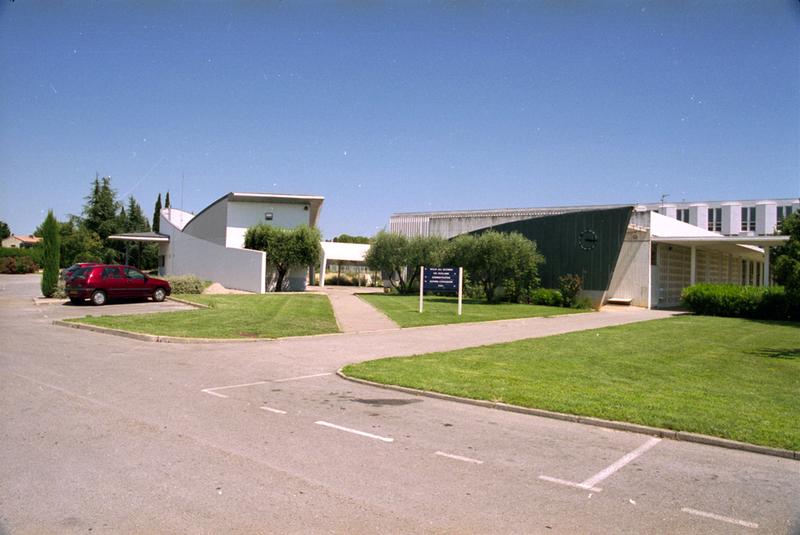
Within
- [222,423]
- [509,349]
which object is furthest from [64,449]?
[509,349]

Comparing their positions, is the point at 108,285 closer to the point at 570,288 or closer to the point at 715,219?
the point at 570,288

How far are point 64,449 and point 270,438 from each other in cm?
199

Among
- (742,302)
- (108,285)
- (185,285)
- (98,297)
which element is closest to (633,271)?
(742,302)

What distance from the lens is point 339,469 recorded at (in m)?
5.61

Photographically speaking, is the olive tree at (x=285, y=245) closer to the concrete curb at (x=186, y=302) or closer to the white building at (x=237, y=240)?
the white building at (x=237, y=240)

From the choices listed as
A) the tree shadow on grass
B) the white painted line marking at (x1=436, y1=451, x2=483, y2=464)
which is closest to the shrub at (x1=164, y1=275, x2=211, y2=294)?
the tree shadow on grass

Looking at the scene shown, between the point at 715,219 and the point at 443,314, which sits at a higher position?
the point at 715,219

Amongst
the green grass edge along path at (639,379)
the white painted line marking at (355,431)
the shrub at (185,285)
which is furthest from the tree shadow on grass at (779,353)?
the shrub at (185,285)

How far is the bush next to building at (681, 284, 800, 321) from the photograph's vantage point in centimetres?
2759

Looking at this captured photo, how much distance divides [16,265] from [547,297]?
54.5 m

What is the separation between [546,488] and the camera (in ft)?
17.3

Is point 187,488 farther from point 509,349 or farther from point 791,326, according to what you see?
point 791,326

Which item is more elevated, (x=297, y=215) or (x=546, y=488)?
(x=297, y=215)

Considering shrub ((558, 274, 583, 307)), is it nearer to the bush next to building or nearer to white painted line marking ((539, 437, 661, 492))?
the bush next to building
